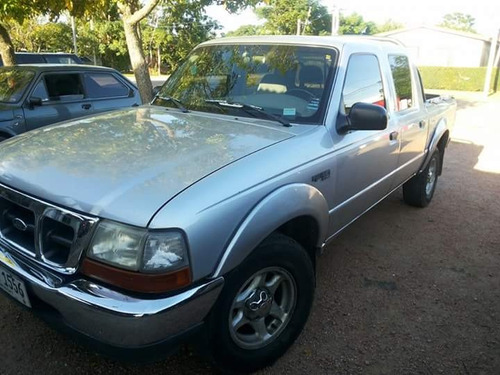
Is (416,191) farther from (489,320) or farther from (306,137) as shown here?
(306,137)

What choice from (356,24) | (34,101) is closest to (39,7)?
(34,101)

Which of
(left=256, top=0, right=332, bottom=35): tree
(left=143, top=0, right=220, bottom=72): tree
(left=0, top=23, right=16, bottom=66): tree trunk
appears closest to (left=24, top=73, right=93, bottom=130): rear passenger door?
(left=0, top=23, right=16, bottom=66): tree trunk

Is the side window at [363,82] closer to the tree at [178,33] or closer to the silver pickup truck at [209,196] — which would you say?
the silver pickup truck at [209,196]

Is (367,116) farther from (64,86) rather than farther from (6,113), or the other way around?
(64,86)

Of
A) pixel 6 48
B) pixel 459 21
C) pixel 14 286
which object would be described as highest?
pixel 6 48

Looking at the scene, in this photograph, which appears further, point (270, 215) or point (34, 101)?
point (34, 101)

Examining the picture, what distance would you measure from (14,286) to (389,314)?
7.81 ft

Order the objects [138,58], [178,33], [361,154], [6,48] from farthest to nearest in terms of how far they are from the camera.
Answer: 1. [178,33]
2. [6,48]
3. [138,58]
4. [361,154]

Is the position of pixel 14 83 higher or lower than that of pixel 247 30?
higher

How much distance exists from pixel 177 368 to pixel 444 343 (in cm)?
170

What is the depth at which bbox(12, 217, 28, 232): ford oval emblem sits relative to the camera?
2105mm

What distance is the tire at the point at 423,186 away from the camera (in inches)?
199

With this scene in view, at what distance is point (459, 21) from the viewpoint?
341 feet

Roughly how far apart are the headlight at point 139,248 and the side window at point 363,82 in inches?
68.4
